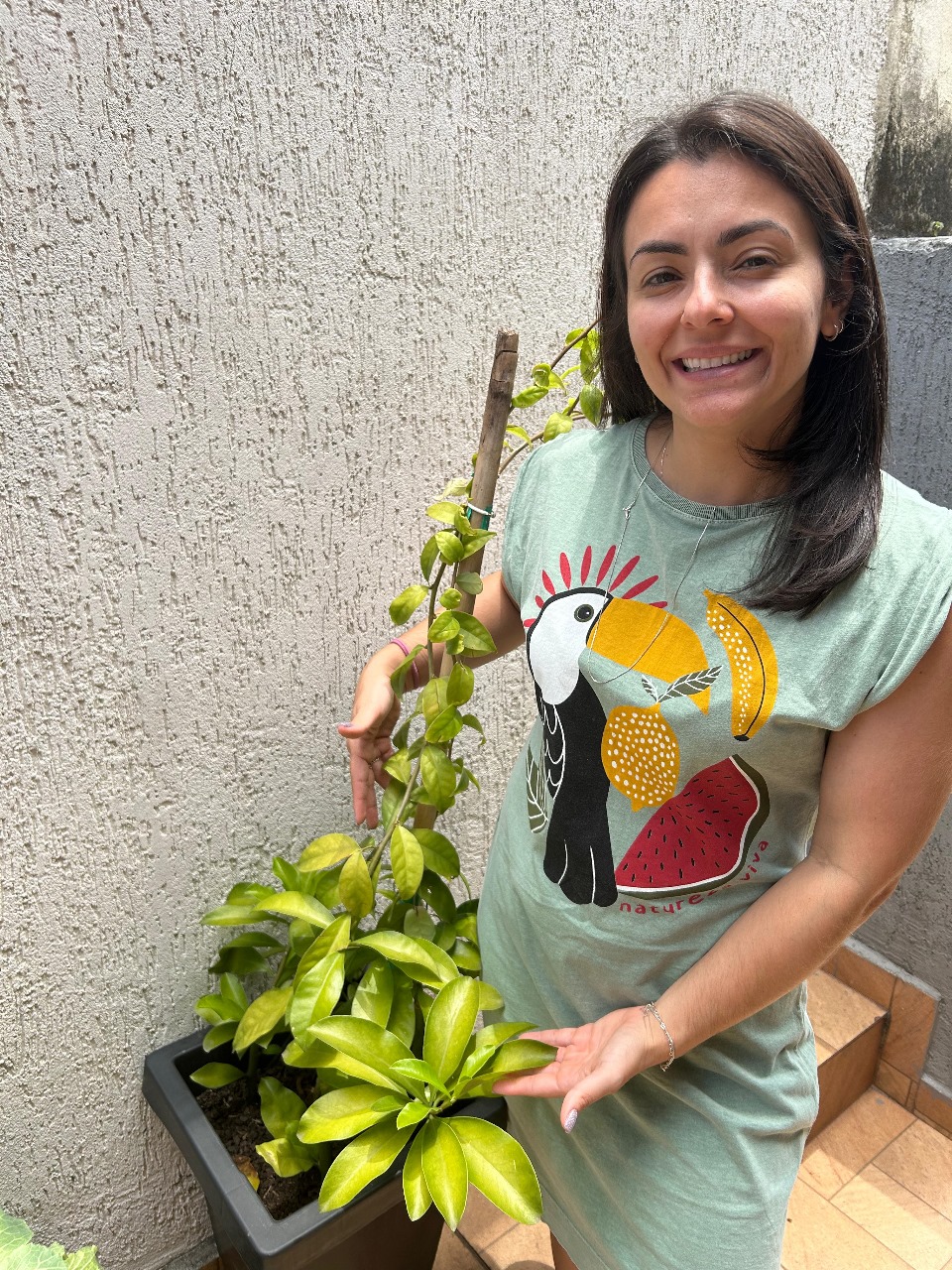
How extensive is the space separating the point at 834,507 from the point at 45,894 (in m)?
1.04

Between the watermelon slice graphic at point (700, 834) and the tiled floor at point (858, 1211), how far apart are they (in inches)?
40.1

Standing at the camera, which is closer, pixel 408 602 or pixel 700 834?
pixel 700 834

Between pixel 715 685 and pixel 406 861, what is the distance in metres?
0.48

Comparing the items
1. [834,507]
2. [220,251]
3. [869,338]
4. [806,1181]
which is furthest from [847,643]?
[806,1181]

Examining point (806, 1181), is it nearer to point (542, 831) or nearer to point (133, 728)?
point (542, 831)

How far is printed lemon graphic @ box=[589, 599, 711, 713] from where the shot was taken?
100 centimetres

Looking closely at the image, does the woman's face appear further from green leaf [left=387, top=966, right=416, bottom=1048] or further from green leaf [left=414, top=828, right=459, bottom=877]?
green leaf [left=387, top=966, right=416, bottom=1048]

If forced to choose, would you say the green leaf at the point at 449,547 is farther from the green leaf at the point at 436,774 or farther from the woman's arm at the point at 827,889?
the woman's arm at the point at 827,889

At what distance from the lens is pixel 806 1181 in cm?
191

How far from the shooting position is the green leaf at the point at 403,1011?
126 cm

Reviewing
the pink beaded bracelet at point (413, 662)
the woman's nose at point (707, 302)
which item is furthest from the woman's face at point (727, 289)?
the pink beaded bracelet at point (413, 662)

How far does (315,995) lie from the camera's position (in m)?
1.17

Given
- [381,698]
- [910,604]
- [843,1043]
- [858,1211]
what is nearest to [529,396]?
[381,698]

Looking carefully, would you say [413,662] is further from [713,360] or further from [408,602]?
[713,360]
